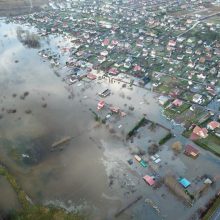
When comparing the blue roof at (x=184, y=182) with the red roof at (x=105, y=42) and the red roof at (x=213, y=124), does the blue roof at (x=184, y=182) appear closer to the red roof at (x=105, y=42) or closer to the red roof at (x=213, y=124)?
the red roof at (x=213, y=124)

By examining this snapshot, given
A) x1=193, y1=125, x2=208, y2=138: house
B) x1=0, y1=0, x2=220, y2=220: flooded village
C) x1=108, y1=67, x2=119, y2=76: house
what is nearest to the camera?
x1=0, y1=0, x2=220, y2=220: flooded village

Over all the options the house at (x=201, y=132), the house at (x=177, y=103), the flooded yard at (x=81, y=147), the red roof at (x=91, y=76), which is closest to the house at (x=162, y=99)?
the flooded yard at (x=81, y=147)

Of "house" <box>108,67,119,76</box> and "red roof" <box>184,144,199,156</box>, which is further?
"house" <box>108,67,119,76</box>

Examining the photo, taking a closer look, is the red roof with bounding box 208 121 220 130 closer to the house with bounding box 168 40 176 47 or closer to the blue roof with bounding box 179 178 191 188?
the blue roof with bounding box 179 178 191 188

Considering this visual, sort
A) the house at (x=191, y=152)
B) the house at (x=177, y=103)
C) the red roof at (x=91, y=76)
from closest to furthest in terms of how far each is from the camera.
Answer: the house at (x=191, y=152)
the house at (x=177, y=103)
the red roof at (x=91, y=76)

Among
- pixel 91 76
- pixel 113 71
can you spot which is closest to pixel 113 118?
pixel 91 76

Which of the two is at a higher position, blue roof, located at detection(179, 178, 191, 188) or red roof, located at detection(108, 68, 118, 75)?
red roof, located at detection(108, 68, 118, 75)

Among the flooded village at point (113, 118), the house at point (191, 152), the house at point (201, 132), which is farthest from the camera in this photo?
the house at point (201, 132)

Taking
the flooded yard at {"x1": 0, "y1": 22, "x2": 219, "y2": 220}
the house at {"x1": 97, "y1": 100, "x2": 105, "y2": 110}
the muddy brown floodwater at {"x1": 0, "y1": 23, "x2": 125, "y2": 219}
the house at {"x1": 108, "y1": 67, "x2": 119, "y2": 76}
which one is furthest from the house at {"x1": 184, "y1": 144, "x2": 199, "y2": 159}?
the house at {"x1": 108, "y1": 67, "x2": 119, "y2": 76}

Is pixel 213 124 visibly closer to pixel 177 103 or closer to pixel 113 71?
pixel 177 103
